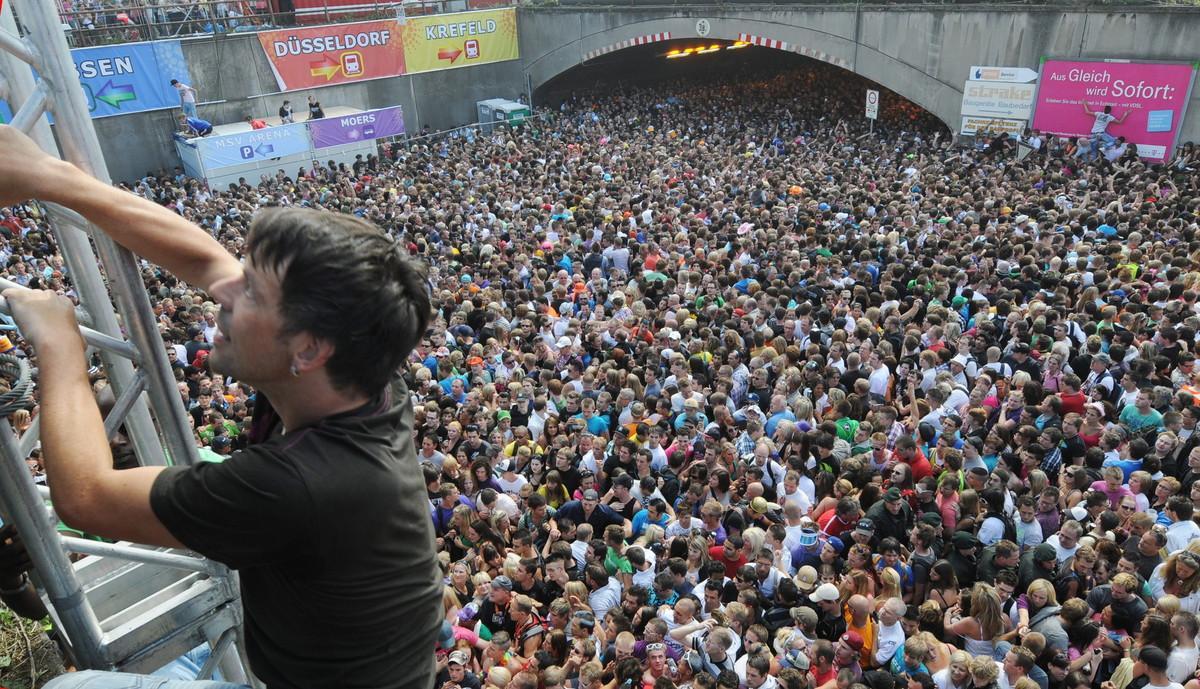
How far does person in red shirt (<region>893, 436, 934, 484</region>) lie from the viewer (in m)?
6.96

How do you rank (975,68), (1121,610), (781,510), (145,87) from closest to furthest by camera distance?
(1121,610) < (781,510) < (975,68) < (145,87)

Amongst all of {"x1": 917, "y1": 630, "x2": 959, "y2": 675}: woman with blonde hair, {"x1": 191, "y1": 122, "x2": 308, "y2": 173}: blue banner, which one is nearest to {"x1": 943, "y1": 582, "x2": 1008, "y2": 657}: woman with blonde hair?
{"x1": 917, "y1": 630, "x2": 959, "y2": 675}: woman with blonde hair

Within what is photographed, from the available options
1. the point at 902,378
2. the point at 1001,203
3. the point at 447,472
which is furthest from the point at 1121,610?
the point at 1001,203

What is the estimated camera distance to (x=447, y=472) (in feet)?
24.6

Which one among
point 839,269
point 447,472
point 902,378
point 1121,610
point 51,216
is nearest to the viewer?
point 51,216

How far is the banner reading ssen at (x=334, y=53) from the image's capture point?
26.1 m

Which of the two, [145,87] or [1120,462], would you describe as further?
[145,87]

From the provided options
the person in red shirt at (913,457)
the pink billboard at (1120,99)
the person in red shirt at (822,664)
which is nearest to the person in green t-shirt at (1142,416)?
the person in red shirt at (913,457)

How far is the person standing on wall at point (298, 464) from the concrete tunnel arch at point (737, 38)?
22.5m

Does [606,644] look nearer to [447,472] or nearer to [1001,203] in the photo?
[447,472]

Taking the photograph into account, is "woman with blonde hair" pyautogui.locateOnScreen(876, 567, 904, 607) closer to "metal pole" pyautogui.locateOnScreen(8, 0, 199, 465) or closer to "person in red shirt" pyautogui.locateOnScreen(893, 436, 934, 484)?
"person in red shirt" pyautogui.locateOnScreen(893, 436, 934, 484)

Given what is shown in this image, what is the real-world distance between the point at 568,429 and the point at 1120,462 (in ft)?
15.9

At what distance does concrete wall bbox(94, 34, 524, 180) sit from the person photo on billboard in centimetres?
2081

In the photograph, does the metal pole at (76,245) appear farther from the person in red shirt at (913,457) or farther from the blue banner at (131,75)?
the blue banner at (131,75)
